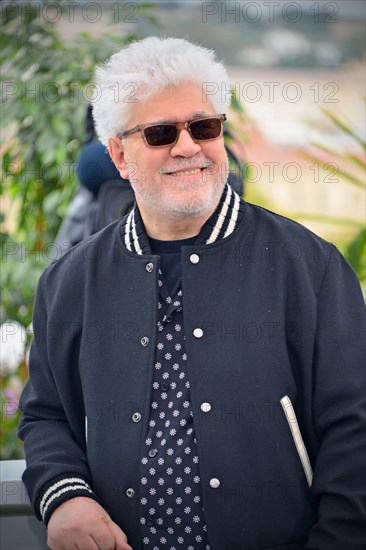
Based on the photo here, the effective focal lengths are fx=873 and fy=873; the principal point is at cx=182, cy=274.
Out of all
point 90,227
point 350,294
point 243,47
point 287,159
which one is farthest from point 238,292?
point 243,47

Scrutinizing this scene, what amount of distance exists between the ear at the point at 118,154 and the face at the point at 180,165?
134 mm

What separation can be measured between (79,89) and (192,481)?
8.08 feet

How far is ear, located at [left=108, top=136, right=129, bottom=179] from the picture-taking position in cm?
236

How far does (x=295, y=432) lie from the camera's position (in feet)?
6.65

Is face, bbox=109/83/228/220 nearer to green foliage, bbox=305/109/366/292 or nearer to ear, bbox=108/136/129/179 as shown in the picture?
ear, bbox=108/136/129/179

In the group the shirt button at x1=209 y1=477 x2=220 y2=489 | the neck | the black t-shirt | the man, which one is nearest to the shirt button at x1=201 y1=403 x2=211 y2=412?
the man

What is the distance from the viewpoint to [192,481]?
2.02 m

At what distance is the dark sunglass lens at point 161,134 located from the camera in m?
2.16

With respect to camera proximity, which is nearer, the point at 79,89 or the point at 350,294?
the point at 350,294

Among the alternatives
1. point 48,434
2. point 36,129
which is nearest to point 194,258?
point 48,434

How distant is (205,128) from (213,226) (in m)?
0.25

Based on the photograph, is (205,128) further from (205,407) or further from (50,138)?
(50,138)

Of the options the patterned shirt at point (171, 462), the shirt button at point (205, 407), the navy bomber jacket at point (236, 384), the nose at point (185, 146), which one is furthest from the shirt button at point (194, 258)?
the shirt button at point (205, 407)

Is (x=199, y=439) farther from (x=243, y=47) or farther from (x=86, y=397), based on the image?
(x=243, y=47)
